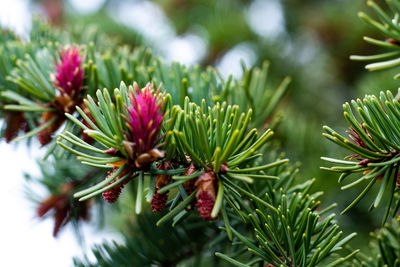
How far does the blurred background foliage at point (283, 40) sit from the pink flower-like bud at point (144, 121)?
0.69 meters

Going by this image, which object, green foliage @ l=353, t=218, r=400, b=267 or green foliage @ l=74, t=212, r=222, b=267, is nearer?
green foliage @ l=353, t=218, r=400, b=267

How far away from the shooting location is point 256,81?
700 millimetres

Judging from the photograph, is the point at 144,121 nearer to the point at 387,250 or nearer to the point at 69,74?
the point at 69,74

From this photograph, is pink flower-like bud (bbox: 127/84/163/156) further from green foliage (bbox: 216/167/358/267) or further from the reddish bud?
the reddish bud

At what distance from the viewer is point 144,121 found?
0.40 m

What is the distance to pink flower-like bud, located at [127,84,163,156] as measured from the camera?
398 mm

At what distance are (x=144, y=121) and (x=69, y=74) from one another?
Answer: 0.70ft

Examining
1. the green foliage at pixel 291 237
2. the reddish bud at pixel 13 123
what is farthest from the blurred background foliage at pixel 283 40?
the green foliage at pixel 291 237

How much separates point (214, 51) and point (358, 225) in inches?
30.4

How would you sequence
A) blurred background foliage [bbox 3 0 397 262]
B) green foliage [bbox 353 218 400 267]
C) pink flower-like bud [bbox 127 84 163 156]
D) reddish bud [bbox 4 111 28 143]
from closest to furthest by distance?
pink flower-like bud [bbox 127 84 163 156] → green foliage [bbox 353 218 400 267] → reddish bud [bbox 4 111 28 143] → blurred background foliage [bbox 3 0 397 262]

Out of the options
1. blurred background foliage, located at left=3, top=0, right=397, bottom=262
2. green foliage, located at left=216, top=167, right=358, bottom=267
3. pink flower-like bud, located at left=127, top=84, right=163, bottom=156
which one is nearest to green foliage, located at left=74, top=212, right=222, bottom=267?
green foliage, located at left=216, top=167, right=358, bottom=267

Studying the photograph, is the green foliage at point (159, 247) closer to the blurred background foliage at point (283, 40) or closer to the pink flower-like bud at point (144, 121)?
the pink flower-like bud at point (144, 121)

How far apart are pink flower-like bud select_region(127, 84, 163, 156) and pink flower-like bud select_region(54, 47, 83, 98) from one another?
18 centimetres

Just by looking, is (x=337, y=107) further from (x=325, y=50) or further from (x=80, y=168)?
(x=80, y=168)
